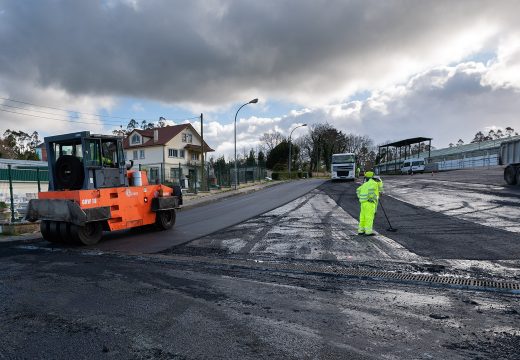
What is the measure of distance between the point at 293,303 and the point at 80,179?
23.1ft

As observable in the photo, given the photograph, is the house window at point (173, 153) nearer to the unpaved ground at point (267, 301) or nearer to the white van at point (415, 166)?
the white van at point (415, 166)

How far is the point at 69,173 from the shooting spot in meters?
9.86

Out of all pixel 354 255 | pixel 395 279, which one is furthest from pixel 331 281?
pixel 354 255

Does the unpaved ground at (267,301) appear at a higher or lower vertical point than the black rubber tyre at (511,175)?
lower

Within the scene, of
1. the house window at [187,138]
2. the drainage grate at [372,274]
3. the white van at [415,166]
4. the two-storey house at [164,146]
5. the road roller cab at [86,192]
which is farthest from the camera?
the house window at [187,138]

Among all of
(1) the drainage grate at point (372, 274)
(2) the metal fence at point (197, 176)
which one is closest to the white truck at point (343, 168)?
(2) the metal fence at point (197, 176)

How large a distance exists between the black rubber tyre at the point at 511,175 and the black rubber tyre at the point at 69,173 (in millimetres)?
21492

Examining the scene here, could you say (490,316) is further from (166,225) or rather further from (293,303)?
(166,225)

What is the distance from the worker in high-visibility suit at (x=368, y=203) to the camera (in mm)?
9500

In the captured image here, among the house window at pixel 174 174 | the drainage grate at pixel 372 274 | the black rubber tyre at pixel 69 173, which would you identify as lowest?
the drainage grate at pixel 372 274

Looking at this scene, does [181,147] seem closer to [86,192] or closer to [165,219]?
[165,219]

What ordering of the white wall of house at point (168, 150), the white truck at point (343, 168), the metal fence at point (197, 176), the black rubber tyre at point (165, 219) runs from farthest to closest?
1. the white wall of house at point (168, 150)
2. the white truck at point (343, 168)
3. the metal fence at point (197, 176)
4. the black rubber tyre at point (165, 219)

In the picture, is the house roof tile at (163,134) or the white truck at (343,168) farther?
the house roof tile at (163,134)

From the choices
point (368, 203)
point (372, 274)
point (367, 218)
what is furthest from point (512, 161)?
point (372, 274)
